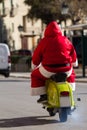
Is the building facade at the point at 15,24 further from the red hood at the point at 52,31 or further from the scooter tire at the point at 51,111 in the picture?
the red hood at the point at 52,31

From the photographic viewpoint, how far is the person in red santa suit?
39.0 ft

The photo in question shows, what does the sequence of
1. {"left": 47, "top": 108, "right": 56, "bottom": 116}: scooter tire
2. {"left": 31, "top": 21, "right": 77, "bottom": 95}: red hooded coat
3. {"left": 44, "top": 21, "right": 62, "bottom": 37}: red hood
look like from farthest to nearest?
{"left": 47, "top": 108, "right": 56, "bottom": 116}: scooter tire
{"left": 44, "top": 21, "right": 62, "bottom": 37}: red hood
{"left": 31, "top": 21, "right": 77, "bottom": 95}: red hooded coat

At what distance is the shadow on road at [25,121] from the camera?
456 inches

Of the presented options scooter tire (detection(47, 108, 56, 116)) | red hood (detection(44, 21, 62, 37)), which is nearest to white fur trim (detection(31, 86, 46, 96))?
scooter tire (detection(47, 108, 56, 116))

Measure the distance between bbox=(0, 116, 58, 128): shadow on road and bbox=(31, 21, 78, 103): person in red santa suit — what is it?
433 millimetres

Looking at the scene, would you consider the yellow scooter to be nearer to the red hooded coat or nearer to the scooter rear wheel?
the scooter rear wheel

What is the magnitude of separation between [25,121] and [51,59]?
135 centimetres

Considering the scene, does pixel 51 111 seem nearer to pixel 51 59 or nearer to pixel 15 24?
pixel 51 59

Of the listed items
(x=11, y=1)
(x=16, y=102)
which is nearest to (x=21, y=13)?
(x=11, y=1)

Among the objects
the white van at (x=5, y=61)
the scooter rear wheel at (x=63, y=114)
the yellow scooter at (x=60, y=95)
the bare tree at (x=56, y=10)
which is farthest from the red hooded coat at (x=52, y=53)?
the bare tree at (x=56, y=10)

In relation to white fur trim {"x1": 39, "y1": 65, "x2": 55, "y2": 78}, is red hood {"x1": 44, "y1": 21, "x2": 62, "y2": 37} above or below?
above

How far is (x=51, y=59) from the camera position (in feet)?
39.1

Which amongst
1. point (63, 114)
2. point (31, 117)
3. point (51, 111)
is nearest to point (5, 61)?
point (31, 117)

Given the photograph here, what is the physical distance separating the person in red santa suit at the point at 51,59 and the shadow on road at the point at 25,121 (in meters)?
0.43
